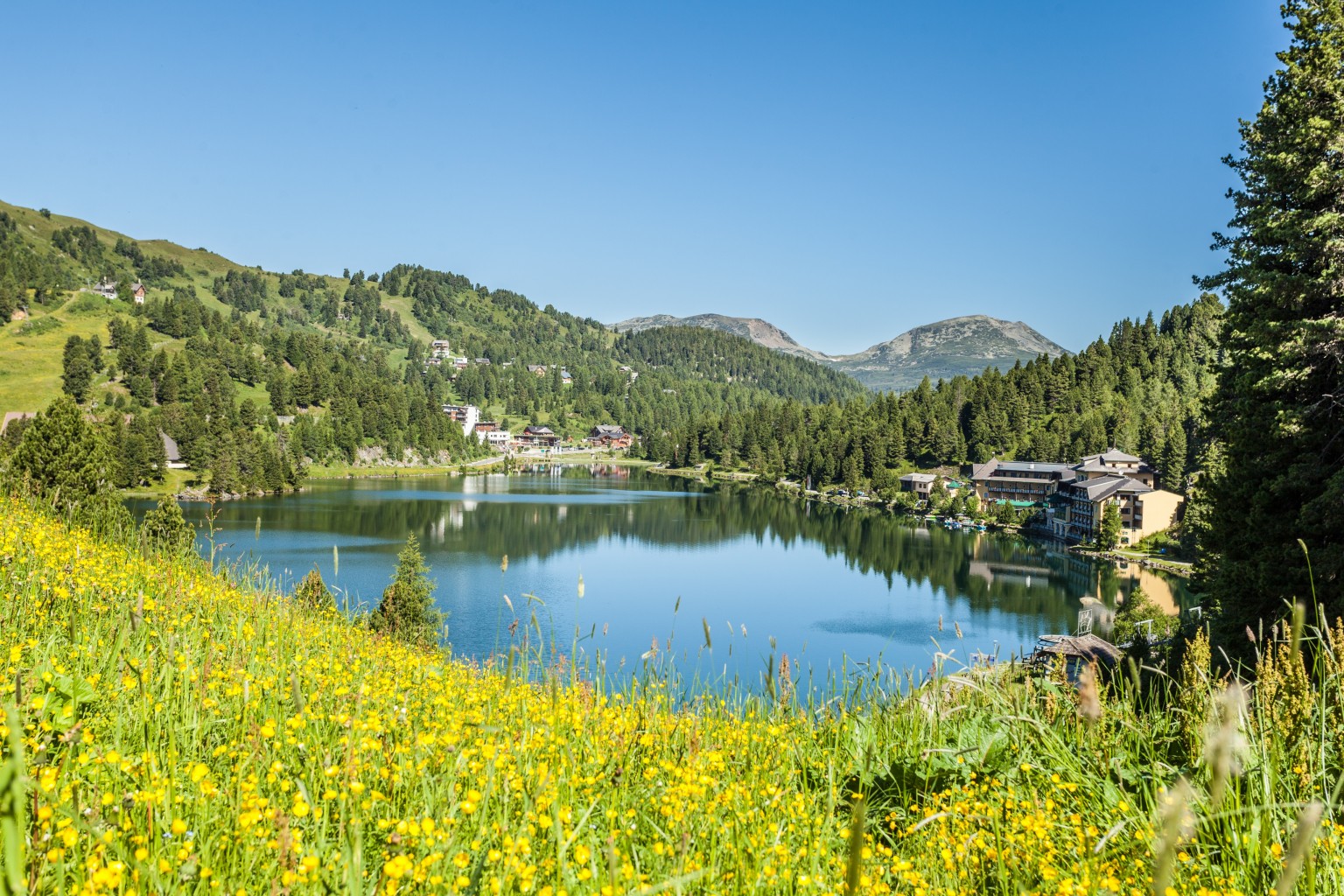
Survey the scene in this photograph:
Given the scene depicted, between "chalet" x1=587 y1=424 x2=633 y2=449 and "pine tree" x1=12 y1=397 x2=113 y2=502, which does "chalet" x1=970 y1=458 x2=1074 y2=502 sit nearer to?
"pine tree" x1=12 y1=397 x2=113 y2=502

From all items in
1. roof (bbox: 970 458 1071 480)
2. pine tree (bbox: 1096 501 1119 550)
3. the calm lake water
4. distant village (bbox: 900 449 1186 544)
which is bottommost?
the calm lake water

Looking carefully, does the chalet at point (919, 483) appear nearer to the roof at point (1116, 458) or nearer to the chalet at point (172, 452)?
the roof at point (1116, 458)

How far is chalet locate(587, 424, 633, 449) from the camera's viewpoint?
178250mm

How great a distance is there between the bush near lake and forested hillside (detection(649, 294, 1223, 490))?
3350 inches

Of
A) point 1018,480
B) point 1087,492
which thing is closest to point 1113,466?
point 1018,480

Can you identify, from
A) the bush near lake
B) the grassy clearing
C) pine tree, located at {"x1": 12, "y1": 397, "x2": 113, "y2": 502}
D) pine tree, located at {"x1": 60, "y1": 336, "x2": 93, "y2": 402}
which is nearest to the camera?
the bush near lake

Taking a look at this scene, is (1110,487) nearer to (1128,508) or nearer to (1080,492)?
(1128,508)

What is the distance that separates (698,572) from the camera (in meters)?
46.8

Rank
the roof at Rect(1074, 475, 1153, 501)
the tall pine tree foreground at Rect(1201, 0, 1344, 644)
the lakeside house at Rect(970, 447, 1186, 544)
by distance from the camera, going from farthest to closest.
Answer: the roof at Rect(1074, 475, 1153, 501) < the lakeside house at Rect(970, 447, 1186, 544) < the tall pine tree foreground at Rect(1201, 0, 1344, 644)

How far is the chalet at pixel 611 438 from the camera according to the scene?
585ft

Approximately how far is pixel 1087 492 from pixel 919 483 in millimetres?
22967

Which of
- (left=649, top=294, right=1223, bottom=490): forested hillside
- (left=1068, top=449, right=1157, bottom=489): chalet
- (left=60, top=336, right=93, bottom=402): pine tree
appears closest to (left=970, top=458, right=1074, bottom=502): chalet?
(left=1068, top=449, right=1157, bottom=489): chalet

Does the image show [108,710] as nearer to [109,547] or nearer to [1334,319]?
[109,547]

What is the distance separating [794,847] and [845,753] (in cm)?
120
